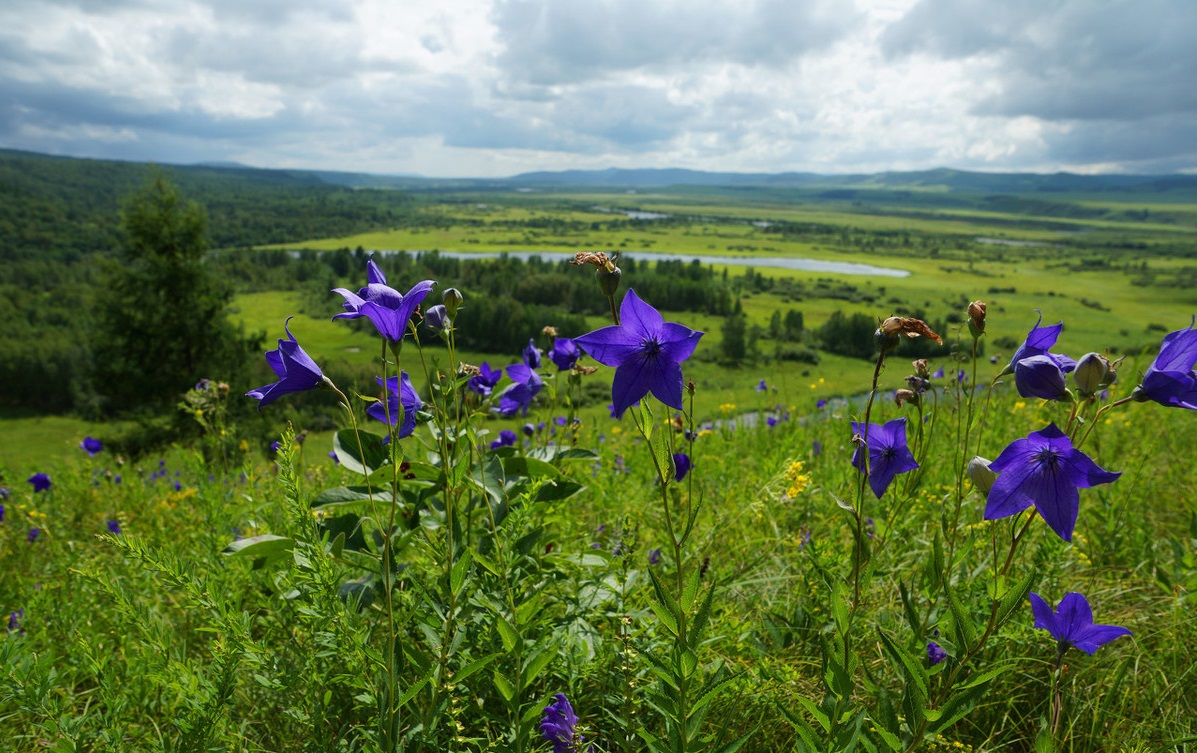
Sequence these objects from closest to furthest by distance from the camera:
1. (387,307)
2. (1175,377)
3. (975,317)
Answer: (1175,377)
(387,307)
(975,317)

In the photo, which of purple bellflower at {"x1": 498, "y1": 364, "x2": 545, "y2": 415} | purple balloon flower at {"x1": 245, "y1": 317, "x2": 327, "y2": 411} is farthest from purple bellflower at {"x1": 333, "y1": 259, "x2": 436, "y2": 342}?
purple bellflower at {"x1": 498, "y1": 364, "x2": 545, "y2": 415}

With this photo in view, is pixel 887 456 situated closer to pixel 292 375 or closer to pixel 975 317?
pixel 975 317

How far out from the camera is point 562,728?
6.76ft

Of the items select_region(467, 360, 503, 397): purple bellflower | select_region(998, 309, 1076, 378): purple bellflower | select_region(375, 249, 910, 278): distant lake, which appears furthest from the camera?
select_region(375, 249, 910, 278): distant lake

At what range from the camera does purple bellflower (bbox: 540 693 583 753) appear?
205cm

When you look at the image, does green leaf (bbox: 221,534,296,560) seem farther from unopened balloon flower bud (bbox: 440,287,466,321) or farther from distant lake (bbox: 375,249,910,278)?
distant lake (bbox: 375,249,910,278)

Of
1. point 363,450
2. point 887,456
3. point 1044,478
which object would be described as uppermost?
point 1044,478

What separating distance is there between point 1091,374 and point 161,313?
3902 cm

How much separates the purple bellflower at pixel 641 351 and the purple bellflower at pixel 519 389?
1569mm

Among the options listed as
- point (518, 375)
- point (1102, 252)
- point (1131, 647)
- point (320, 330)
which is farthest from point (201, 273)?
point (1102, 252)

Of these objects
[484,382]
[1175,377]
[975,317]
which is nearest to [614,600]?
[484,382]

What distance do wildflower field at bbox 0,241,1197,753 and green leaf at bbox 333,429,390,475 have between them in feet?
0.06

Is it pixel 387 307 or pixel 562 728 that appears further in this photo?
pixel 562 728

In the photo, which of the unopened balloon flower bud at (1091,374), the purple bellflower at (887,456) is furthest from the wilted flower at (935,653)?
the unopened balloon flower bud at (1091,374)
